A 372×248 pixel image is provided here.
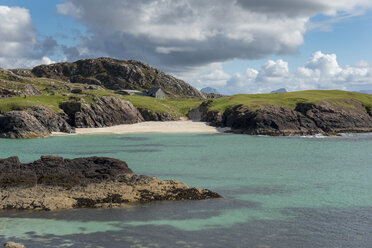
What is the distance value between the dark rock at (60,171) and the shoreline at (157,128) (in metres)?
68.2

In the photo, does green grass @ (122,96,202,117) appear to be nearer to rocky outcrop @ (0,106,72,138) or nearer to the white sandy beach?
the white sandy beach

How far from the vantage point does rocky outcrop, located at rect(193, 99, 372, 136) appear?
106 meters

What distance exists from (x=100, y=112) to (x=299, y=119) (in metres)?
66.3

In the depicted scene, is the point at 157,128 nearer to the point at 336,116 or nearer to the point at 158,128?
the point at 158,128

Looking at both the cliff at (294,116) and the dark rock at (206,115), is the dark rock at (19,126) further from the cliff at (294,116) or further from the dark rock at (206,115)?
the cliff at (294,116)

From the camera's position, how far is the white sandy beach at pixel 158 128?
10812 centimetres

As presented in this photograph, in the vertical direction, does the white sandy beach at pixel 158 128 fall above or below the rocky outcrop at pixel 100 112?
below

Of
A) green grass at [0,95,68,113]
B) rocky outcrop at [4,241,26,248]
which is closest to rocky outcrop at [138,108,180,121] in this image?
green grass at [0,95,68,113]

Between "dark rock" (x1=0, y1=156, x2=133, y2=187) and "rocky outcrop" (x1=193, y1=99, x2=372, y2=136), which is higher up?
"rocky outcrop" (x1=193, y1=99, x2=372, y2=136)

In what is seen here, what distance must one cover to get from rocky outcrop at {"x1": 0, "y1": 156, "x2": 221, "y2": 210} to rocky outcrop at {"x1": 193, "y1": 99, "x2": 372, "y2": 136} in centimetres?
7360

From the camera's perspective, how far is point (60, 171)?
33.0 m

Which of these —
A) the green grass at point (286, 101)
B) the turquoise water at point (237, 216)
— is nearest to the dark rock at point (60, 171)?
the turquoise water at point (237, 216)

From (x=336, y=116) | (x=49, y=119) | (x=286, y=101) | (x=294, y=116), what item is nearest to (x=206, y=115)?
(x=286, y=101)

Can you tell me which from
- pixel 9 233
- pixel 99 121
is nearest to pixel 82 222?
pixel 9 233
